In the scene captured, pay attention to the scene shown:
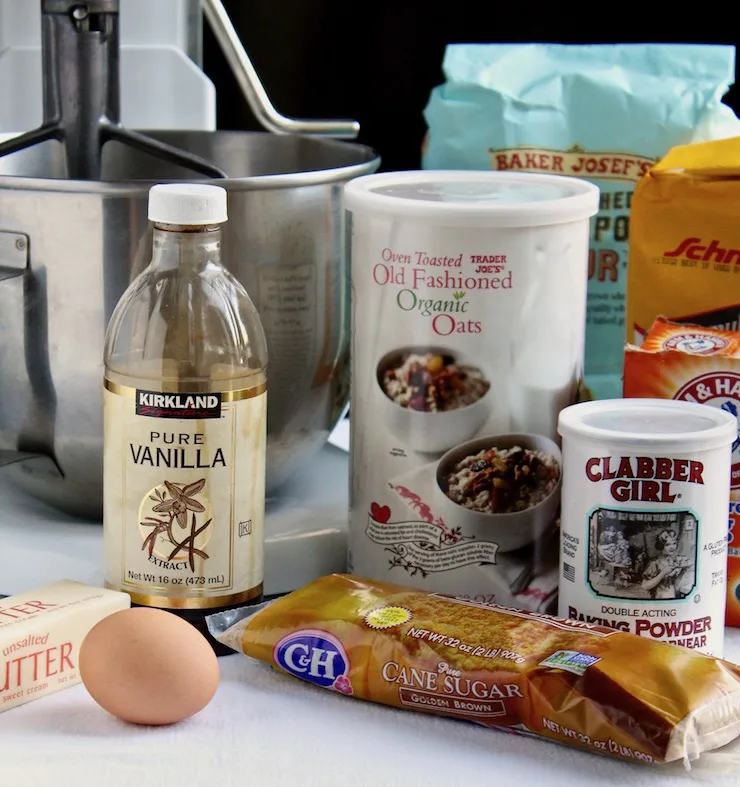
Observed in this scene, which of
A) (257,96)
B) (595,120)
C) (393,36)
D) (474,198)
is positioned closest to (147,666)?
(474,198)

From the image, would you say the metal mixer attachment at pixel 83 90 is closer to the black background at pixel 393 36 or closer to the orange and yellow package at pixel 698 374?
the orange and yellow package at pixel 698 374

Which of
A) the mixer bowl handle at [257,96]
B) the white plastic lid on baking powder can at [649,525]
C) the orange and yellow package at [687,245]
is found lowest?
the white plastic lid on baking powder can at [649,525]

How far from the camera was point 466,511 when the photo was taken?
0.79 m

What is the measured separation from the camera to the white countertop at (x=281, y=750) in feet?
2.11

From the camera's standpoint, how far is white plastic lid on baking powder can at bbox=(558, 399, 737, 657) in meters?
0.73

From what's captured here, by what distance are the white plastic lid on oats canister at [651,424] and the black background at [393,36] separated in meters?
0.78

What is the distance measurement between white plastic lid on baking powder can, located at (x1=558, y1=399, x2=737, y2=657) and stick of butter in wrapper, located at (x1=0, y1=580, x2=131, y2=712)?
25 cm

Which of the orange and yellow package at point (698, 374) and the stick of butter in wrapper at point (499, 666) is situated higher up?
the orange and yellow package at point (698, 374)

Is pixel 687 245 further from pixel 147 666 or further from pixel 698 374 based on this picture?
pixel 147 666

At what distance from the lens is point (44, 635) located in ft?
2.34

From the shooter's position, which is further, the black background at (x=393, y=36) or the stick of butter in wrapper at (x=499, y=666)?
the black background at (x=393, y=36)

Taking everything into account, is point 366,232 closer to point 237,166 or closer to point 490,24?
point 237,166

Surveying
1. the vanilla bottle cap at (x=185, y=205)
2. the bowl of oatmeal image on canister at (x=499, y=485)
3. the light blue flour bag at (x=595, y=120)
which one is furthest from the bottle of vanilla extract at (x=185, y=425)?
the light blue flour bag at (x=595, y=120)

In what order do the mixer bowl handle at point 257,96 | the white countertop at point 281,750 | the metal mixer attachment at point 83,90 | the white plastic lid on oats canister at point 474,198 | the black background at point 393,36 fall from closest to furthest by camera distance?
the white countertop at point 281,750, the white plastic lid on oats canister at point 474,198, the metal mixer attachment at point 83,90, the mixer bowl handle at point 257,96, the black background at point 393,36
